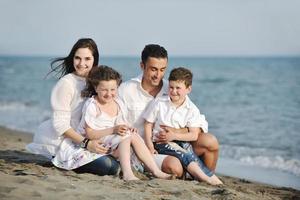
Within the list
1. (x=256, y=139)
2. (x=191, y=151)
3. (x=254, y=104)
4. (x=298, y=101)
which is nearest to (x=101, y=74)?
(x=191, y=151)

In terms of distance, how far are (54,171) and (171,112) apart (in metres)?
1.29

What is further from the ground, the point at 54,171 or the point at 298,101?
the point at 298,101

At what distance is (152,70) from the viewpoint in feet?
18.1

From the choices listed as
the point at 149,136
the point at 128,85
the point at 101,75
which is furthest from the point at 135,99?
the point at 101,75

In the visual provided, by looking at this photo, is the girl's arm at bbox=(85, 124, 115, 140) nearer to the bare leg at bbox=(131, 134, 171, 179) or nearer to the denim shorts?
the bare leg at bbox=(131, 134, 171, 179)

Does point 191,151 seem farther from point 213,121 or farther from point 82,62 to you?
point 213,121

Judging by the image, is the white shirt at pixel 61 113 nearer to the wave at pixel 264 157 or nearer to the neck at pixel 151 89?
the neck at pixel 151 89

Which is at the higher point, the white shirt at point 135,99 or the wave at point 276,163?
the white shirt at point 135,99

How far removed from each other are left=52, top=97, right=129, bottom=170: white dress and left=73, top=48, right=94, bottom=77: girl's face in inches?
14.5

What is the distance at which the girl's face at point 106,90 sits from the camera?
520cm

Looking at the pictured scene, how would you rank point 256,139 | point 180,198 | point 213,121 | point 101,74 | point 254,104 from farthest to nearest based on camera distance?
point 254,104, point 213,121, point 256,139, point 101,74, point 180,198

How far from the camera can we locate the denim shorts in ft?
17.6

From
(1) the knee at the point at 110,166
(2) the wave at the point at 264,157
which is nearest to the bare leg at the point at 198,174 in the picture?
(1) the knee at the point at 110,166

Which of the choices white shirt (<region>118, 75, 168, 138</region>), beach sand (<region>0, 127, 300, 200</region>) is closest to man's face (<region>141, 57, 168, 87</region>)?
white shirt (<region>118, 75, 168, 138</region>)
